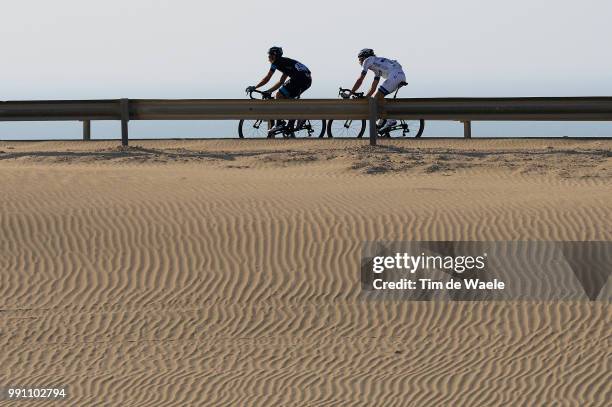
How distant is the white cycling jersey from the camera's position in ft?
62.5

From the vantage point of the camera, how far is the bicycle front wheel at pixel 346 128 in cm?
2066

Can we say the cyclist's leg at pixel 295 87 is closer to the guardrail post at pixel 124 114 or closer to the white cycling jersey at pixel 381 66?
the white cycling jersey at pixel 381 66

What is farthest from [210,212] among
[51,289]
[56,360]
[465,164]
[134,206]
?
[465,164]

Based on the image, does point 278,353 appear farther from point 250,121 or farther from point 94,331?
point 250,121

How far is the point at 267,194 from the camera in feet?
50.2

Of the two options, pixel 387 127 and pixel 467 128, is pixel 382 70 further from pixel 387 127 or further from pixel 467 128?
pixel 467 128

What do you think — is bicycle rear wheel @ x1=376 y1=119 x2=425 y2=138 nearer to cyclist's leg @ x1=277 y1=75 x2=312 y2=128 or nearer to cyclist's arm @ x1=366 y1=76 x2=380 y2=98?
cyclist's arm @ x1=366 y1=76 x2=380 y2=98

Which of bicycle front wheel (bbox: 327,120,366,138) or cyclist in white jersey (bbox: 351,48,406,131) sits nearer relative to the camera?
cyclist in white jersey (bbox: 351,48,406,131)

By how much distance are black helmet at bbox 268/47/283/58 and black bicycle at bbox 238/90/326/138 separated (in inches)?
68.9

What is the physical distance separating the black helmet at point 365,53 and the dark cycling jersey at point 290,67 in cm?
98

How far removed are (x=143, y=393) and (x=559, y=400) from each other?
3.80 metres

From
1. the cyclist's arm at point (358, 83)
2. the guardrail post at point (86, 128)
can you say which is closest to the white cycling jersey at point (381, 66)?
the cyclist's arm at point (358, 83)

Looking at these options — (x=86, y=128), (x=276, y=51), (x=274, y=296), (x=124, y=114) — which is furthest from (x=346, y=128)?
(x=274, y=296)

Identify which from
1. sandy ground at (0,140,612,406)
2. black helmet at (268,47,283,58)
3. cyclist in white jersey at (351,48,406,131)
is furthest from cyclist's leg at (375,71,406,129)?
sandy ground at (0,140,612,406)
